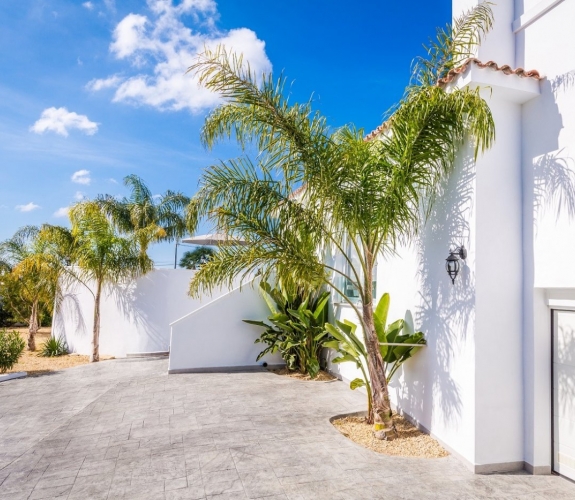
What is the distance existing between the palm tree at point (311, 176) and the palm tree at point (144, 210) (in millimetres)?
9953

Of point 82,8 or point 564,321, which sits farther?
point 82,8

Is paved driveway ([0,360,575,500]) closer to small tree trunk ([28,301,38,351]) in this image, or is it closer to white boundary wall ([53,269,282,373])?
white boundary wall ([53,269,282,373])

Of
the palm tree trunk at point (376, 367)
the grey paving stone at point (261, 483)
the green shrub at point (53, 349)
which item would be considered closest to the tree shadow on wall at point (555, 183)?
the palm tree trunk at point (376, 367)

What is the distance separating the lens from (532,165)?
18.4ft

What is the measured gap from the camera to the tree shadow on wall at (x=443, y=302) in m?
5.73

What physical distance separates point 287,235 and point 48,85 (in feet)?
37.6

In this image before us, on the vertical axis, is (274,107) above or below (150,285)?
above

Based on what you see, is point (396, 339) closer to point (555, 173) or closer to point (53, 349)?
point (555, 173)

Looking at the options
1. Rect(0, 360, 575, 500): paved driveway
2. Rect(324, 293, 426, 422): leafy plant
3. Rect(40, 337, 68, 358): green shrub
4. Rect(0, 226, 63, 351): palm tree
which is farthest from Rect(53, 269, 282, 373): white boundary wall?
Rect(324, 293, 426, 422): leafy plant

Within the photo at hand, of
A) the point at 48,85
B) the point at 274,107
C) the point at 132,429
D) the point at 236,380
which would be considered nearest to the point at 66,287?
the point at 48,85

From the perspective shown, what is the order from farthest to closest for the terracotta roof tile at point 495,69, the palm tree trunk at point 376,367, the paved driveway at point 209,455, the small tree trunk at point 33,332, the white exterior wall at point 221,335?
the small tree trunk at point 33,332
the white exterior wall at point 221,335
the palm tree trunk at point 376,367
the terracotta roof tile at point 495,69
the paved driveway at point 209,455

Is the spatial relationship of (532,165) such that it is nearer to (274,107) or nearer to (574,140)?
(574,140)

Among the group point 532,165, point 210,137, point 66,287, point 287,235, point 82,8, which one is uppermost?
point 82,8

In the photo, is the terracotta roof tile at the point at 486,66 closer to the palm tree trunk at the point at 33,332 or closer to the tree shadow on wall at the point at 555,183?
the tree shadow on wall at the point at 555,183
